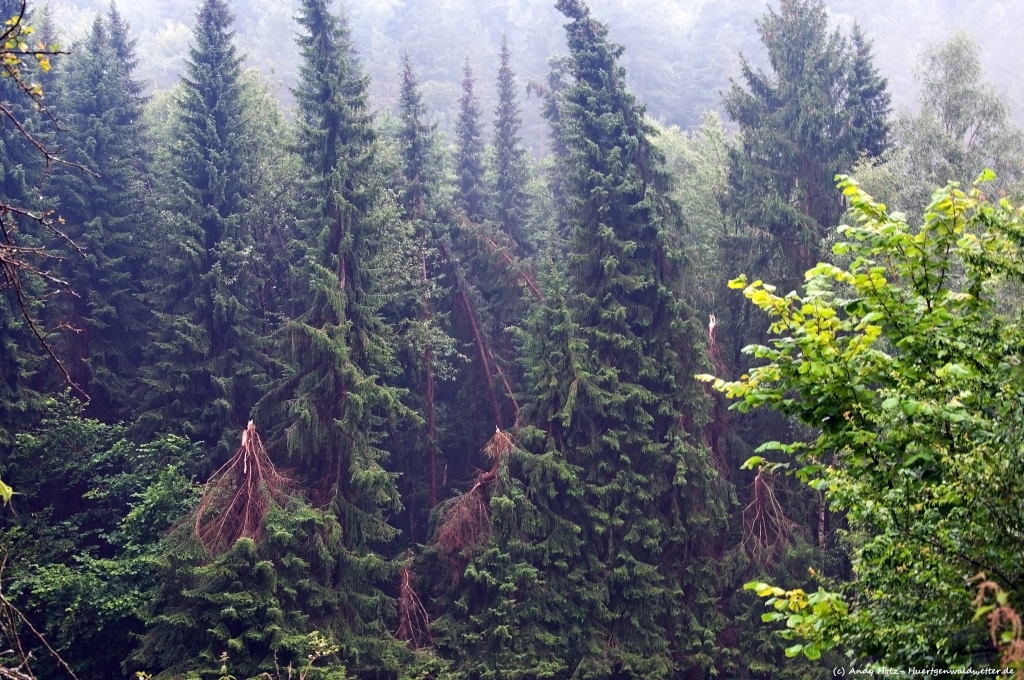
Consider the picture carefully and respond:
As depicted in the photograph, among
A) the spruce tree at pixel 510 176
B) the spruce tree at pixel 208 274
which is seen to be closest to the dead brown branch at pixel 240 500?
the spruce tree at pixel 208 274

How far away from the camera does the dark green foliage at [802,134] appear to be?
21078mm

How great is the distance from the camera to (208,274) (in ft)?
65.8

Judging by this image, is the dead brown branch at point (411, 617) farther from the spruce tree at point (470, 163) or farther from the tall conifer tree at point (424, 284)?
the spruce tree at point (470, 163)

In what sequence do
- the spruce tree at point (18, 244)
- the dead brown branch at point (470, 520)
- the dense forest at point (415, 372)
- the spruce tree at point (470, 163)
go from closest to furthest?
the dense forest at point (415, 372) → the spruce tree at point (18, 244) → the dead brown branch at point (470, 520) → the spruce tree at point (470, 163)

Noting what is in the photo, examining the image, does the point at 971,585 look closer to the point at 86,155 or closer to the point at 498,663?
the point at 498,663

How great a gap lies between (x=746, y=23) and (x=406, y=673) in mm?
61250

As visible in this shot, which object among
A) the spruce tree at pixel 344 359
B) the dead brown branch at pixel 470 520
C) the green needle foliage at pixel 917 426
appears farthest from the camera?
the dead brown branch at pixel 470 520

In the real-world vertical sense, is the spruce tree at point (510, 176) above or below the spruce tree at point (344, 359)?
above

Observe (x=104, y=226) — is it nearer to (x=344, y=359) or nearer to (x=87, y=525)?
(x=87, y=525)

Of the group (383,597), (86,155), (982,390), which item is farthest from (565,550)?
(86,155)

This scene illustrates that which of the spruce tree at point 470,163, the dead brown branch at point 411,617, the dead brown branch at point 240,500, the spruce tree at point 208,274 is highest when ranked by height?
the spruce tree at point 470,163

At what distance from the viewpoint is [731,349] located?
21375 mm

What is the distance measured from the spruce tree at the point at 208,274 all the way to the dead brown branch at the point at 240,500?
3689mm

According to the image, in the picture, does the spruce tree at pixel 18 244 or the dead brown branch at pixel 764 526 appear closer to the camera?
the spruce tree at pixel 18 244
